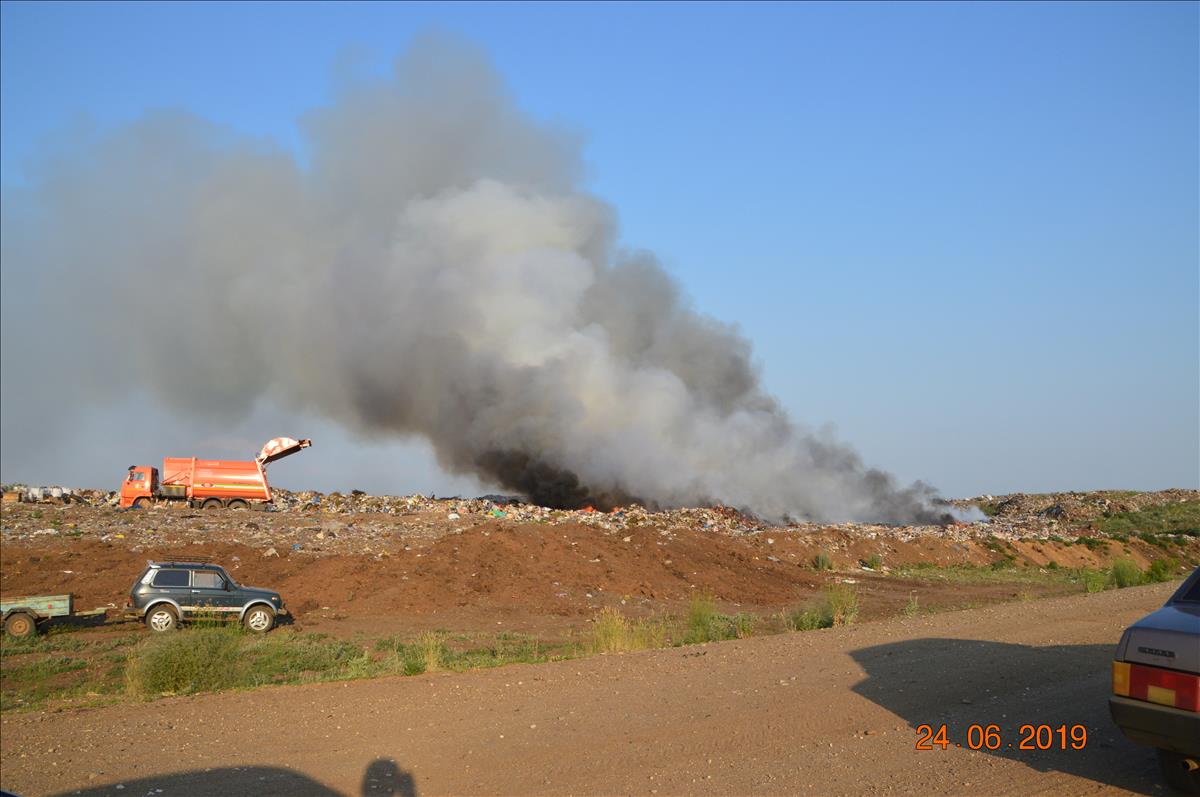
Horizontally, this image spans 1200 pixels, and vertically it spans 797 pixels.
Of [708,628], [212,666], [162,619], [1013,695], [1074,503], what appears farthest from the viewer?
[1074,503]

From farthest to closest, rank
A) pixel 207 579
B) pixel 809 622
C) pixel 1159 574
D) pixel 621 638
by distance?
1. pixel 1159 574
2. pixel 207 579
3. pixel 809 622
4. pixel 621 638

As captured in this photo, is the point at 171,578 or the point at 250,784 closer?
the point at 250,784

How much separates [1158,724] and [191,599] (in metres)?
17.8

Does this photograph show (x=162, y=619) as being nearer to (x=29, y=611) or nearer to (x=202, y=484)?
(x=29, y=611)

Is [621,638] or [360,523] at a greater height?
[360,523]

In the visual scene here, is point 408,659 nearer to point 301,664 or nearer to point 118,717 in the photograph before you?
point 301,664

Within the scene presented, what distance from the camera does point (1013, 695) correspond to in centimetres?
942

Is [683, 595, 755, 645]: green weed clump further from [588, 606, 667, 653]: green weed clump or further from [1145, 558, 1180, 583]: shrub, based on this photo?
[1145, 558, 1180, 583]: shrub

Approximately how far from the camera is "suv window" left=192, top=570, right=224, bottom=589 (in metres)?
19.5

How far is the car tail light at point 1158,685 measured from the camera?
5863 millimetres

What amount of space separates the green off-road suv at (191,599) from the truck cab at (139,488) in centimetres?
1752

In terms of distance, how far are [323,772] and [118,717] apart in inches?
169

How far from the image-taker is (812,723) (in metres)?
8.77
